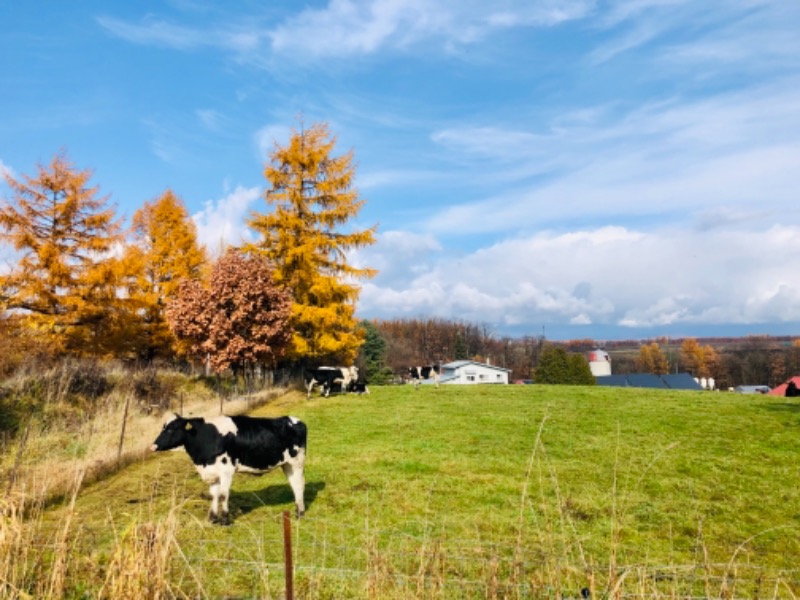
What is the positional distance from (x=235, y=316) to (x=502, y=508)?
13.8 metres

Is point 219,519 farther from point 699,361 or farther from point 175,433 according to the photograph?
point 699,361

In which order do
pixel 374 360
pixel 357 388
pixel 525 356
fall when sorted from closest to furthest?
pixel 357 388
pixel 374 360
pixel 525 356

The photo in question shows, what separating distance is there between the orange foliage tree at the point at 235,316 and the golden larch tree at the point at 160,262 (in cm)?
435

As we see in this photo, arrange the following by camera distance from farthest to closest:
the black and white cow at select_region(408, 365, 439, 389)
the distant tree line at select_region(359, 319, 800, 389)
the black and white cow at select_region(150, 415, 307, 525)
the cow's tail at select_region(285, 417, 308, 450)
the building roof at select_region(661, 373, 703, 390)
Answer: the distant tree line at select_region(359, 319, 800, 389)
the building roof at select_region(661, 373, 703, 390)
the black and white cow at select_region(408, 365, 439, 389)
the cow's tail at select_region(285, 417, 308, 450)
the black and white cow at select_region(150, 415, 307, 525)

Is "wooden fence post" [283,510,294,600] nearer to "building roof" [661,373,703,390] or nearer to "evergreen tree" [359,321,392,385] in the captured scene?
"evergreen tree" [359,321,392,385]

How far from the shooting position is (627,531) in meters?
7.28

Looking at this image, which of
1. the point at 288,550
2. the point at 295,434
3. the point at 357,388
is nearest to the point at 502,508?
the point at 295,434

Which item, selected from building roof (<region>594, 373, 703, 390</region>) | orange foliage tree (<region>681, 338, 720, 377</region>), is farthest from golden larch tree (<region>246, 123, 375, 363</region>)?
orange foliage tree (<region>681, 338, 720, 377</region>)

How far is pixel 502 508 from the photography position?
26.5 feet

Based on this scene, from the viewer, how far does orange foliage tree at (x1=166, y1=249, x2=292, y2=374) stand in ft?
65.0

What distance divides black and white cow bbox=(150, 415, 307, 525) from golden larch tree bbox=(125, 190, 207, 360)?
1786cm

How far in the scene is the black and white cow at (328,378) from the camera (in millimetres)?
20516

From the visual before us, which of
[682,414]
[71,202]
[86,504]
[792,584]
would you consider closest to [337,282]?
[71,202]

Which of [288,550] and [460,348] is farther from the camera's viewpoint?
[460,348]
